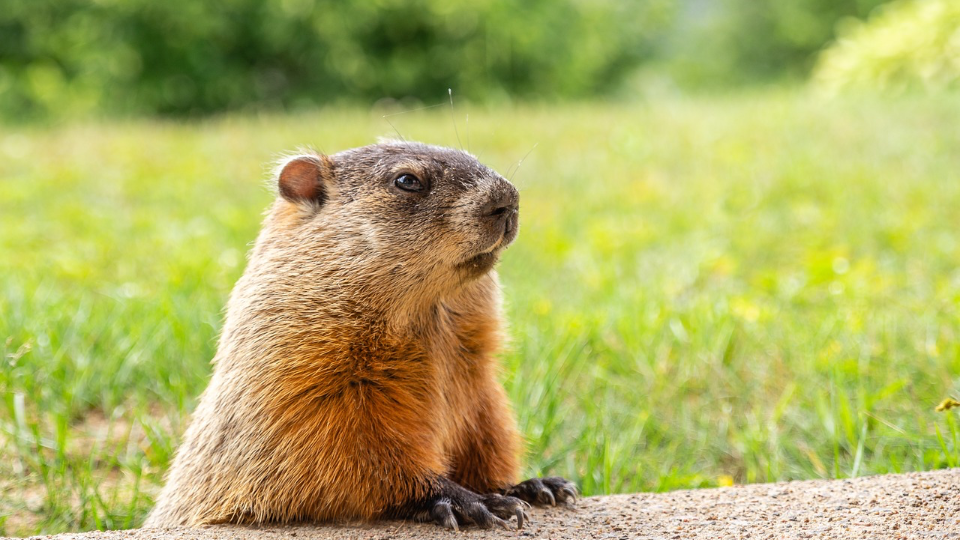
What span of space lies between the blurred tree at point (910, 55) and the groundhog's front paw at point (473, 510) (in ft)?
37.4

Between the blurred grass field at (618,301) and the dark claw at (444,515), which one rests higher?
the blurred grass field at (618,301)

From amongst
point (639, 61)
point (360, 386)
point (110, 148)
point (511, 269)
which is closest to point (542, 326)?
point (511, 269)

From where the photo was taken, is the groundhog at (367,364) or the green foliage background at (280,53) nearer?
the groundhog at (367,364)

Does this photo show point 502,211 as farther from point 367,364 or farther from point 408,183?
point 367,364

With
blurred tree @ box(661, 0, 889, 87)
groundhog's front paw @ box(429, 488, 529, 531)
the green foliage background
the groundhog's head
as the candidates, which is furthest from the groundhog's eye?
blurred tree @ box(661, 0, 889, 87)

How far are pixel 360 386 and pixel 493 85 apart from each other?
14060mm

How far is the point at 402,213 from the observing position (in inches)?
114

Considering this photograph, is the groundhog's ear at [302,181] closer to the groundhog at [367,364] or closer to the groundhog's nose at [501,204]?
the groundhog at [367,364]

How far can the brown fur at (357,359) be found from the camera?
265cm

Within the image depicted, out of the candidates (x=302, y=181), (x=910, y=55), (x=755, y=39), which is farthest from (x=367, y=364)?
(x=755, y=39)

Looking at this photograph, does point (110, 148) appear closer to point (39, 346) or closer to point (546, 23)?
point (39, 346)

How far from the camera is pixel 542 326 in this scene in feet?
16.1

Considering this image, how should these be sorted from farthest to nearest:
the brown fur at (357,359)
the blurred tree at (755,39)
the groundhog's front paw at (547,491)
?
the blurred tree at (755,39) < the groundhog's front paw at (547,491) < the brown fur at (357,359)

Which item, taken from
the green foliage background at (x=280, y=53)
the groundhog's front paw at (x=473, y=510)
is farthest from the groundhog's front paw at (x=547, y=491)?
the green foliage background at (x=280, y=53)
